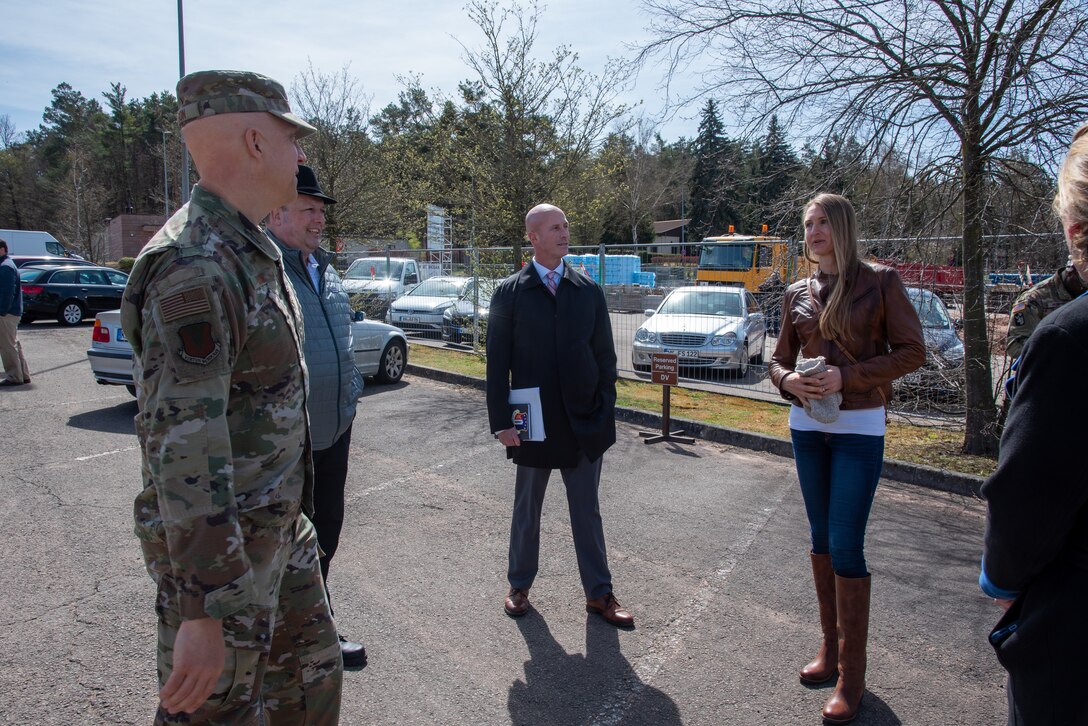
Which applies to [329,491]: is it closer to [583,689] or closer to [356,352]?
[583,689]

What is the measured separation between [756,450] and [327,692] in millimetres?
6085

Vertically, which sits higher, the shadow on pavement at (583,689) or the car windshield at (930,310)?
the car windshield at (930,310)

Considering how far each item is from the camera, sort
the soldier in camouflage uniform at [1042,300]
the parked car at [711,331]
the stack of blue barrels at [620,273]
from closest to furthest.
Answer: the soldier in camouflage uniform at [1042,300] → the parked car at [711,331] → the stack of blue barrels at [620,273]

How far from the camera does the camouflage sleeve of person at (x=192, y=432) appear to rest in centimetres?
153

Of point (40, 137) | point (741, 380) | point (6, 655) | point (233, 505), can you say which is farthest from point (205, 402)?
point (40, 137)

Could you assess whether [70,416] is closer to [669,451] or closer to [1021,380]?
[669,451]

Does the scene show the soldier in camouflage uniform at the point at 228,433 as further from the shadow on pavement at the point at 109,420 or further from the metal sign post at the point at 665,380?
the shadow on pavement at the point at 109,420

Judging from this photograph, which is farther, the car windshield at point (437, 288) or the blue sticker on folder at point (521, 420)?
the car windshield at point (437, 288)

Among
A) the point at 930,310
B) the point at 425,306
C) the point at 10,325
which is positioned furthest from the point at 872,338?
the point at 425,306

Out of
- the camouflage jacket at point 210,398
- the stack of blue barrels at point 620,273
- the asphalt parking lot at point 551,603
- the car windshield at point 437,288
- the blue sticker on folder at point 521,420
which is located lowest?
the asphalt parking lot at point 551,603

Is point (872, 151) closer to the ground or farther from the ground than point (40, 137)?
closer to the ground

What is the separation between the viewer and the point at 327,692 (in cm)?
210

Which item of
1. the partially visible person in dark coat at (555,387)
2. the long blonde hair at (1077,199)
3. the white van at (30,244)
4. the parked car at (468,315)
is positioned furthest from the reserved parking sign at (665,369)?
the white van at (30,244)

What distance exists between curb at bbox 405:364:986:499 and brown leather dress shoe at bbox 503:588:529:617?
11.0 ft
